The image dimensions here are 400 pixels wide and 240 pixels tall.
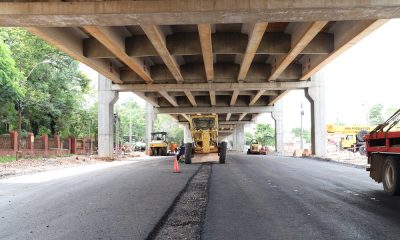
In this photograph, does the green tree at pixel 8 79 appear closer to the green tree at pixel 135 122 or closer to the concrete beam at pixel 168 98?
the concrete beam at pixel 168 98

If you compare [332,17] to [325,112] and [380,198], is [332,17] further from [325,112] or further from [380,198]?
[325,112]

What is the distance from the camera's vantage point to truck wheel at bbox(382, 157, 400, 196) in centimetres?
1067

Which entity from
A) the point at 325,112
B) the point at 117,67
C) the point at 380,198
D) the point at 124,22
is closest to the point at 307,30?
the point at 124,22

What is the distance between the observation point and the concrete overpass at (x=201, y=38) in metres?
15.0

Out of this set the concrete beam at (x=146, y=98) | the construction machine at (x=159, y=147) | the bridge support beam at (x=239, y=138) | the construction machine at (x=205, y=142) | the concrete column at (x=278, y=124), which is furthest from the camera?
the bridge support beam at (x=239, y=138)

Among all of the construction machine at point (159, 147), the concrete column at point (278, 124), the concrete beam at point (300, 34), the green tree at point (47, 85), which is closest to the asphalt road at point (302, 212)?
the concrete beam at point (300, 34)

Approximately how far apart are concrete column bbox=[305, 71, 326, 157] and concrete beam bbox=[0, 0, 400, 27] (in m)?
22.3

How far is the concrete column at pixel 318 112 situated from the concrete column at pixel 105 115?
53.8ft

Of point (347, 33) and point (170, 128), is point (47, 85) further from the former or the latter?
point (170, 128)

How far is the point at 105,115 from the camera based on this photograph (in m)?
39.9

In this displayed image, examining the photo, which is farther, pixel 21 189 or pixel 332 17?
pixel 332 17

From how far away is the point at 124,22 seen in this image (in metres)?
16.1

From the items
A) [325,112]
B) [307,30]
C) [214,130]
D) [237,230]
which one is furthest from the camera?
[325,112]

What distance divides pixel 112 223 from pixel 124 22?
9.74m
